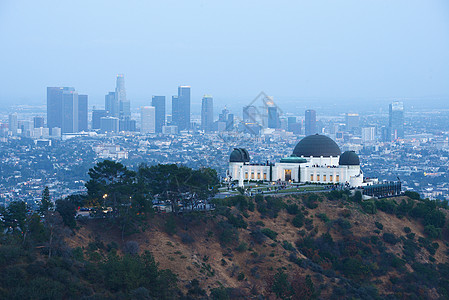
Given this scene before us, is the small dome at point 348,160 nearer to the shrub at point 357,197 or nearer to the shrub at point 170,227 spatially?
the shrub at point 357,197

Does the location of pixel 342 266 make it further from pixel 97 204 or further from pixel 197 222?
pixel 97 204

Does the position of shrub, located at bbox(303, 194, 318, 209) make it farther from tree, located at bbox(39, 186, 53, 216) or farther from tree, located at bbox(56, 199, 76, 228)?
tree, located at bbox(39, 186, 53, 216)

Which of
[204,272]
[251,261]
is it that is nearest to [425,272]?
[251,261]

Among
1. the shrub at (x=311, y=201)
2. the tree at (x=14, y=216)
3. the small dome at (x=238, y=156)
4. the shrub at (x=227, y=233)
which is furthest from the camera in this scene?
the small dome at (x=238, y=156)

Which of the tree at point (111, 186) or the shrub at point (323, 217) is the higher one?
the tree at point (111, 186)

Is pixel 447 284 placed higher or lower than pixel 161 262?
lower

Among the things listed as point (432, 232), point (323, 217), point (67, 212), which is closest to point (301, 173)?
point (323, 217)

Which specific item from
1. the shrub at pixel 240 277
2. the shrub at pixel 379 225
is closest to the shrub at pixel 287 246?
the shrub at pixel 240 277

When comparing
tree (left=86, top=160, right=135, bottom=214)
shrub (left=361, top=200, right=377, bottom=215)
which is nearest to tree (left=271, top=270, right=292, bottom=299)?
tree (left=86, top=160, right=135, bottom=214)

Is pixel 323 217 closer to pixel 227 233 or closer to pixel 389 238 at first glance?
pixel 389 238
